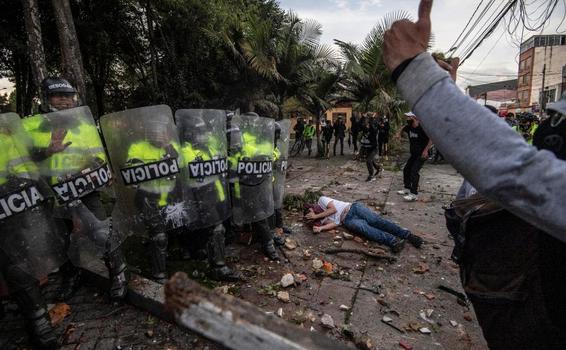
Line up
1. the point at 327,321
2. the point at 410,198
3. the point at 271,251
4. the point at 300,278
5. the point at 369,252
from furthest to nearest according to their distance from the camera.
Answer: the point at 410,198
the point at 369,252
the point at 271,251
the point at 300,278
the point at 327,321

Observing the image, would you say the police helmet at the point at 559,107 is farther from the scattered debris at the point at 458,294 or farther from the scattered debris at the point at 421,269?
the scattered debris at the point at 421,269

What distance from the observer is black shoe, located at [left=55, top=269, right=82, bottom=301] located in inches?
121

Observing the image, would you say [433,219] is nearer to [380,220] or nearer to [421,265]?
[380,220]

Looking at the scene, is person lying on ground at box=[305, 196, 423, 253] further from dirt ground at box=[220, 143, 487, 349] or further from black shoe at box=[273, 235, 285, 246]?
black shoe at box=[273, 235, 285, 246]

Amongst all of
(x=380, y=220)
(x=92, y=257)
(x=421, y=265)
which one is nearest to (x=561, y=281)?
(x=92, y=257)

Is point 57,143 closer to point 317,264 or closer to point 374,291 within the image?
point 317,264

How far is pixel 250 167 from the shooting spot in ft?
12.0

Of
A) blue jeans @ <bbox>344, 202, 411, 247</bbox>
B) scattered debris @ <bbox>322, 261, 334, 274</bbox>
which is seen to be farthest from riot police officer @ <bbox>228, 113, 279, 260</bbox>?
blue jeans @ <bbox>344, 202, 411, 247</bbox>

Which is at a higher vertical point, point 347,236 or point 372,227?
point 372,227

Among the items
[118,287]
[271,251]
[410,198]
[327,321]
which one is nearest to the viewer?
[327,321]

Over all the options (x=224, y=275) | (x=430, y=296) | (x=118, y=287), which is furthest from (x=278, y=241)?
(x=118, y=287)

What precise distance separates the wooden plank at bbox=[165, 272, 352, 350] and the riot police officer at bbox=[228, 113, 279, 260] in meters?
3.08

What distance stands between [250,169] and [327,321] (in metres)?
1.77

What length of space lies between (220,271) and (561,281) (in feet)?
9.85
